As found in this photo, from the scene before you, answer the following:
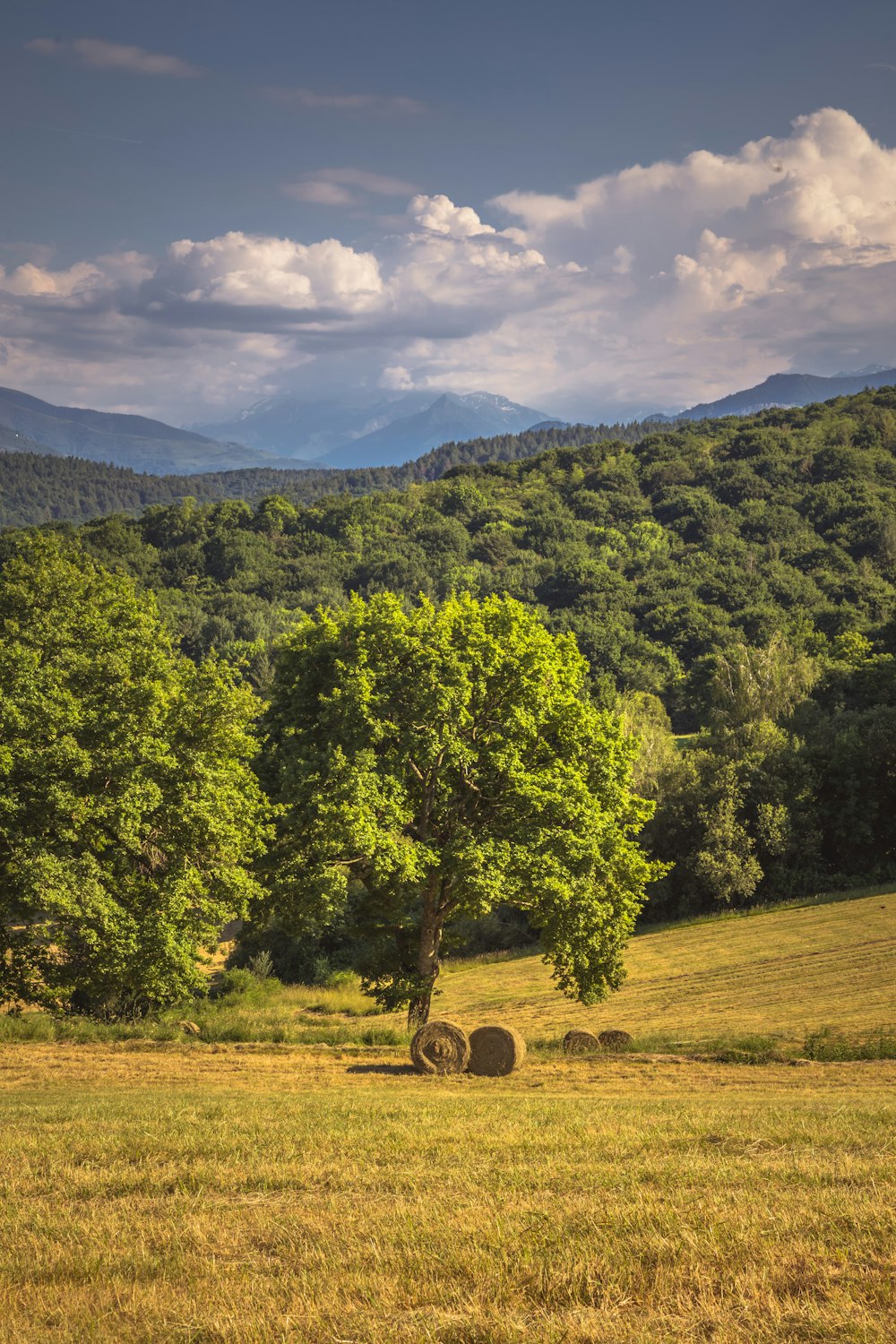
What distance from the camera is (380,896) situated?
26234mm

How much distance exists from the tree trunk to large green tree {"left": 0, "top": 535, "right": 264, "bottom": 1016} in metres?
5.11

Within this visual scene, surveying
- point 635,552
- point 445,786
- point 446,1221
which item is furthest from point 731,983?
point 635,552

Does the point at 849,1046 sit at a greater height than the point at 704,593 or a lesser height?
lesser

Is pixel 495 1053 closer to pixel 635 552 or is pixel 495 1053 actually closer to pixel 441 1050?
pixel 441 1050

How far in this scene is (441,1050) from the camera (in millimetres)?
20406

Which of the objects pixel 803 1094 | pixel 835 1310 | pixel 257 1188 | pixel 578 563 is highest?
pixel 578 563

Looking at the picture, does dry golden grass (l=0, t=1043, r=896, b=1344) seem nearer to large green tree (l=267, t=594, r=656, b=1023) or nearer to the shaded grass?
the shaded grass

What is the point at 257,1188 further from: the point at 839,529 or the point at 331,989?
the point at 839,529

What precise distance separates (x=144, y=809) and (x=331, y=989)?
76.5ft

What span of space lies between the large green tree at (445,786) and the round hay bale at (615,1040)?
8.12 feet

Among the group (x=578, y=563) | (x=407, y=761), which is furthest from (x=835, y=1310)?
(x=578, y=563)

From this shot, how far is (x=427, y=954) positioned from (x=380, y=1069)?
622 centimetres

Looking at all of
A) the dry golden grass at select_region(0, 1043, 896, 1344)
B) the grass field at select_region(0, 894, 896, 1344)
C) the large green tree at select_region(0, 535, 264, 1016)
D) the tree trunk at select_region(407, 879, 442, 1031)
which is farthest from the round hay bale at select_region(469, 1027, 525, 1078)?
the large green tree at select_region(0, 535, 264, 1016)

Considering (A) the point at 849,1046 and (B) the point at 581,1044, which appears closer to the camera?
(A) the point at 849,1046
